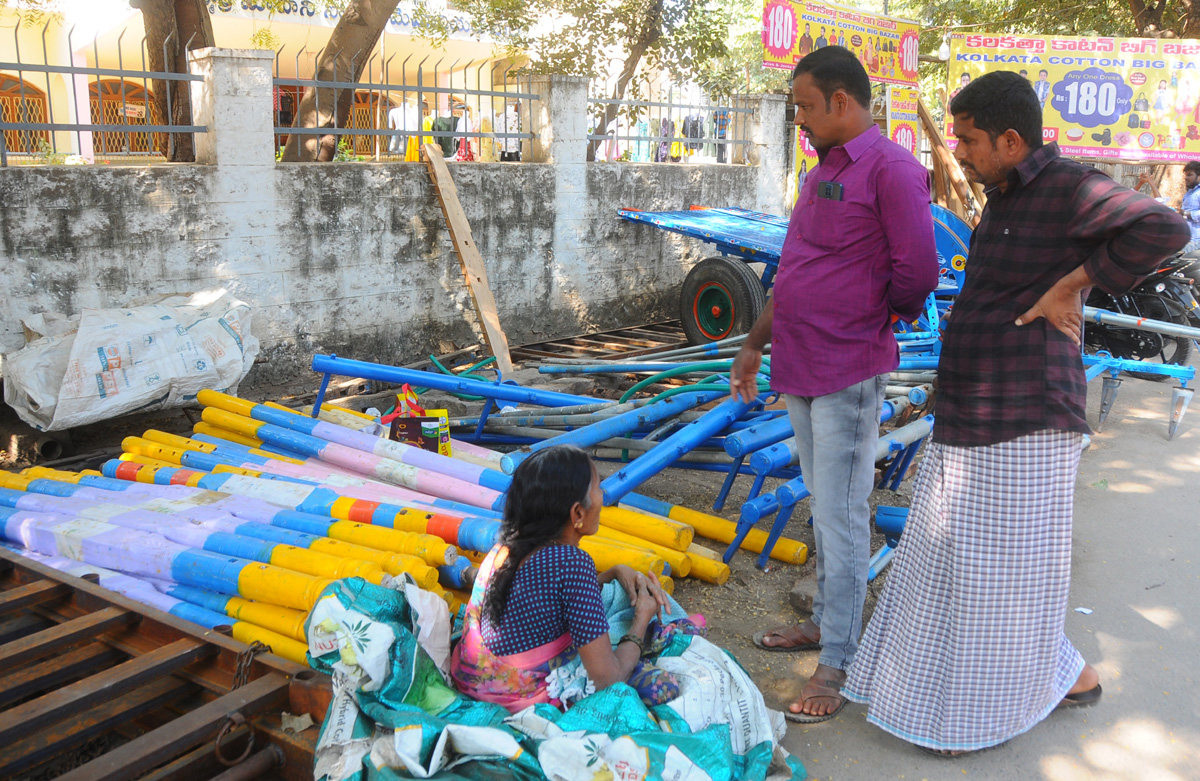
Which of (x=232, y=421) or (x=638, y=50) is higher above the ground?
(x=638, y=50)

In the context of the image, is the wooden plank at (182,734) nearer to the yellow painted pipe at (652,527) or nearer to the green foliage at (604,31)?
the yellow painted pipe at (652,527)

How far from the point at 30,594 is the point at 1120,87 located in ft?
43.2

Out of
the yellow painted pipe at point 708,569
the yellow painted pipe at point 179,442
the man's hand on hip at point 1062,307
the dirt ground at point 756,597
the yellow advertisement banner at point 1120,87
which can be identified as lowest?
the dirt ground at point 756,597

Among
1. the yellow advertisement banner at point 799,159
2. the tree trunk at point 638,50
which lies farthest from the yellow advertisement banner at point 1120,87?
the tree trunk at point 638,50

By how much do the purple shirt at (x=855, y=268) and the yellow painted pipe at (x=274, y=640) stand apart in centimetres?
164

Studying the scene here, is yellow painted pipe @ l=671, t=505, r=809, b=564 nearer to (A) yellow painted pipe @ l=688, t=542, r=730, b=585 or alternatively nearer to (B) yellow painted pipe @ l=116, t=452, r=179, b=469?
(A) yellow painted pipe @ l=688, t=542, r=730, b=585

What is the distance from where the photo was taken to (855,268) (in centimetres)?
259

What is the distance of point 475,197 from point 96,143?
3.06 meters

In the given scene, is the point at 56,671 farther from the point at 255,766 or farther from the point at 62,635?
the point at 255,766

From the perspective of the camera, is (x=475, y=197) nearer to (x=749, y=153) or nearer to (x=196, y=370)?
(x=196, y=370)

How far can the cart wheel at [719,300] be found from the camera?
25.4ft

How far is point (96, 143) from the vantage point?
7340 millimetres

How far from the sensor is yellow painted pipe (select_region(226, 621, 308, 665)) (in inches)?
108

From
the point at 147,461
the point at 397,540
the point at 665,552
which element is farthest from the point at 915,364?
the point at 147,461
